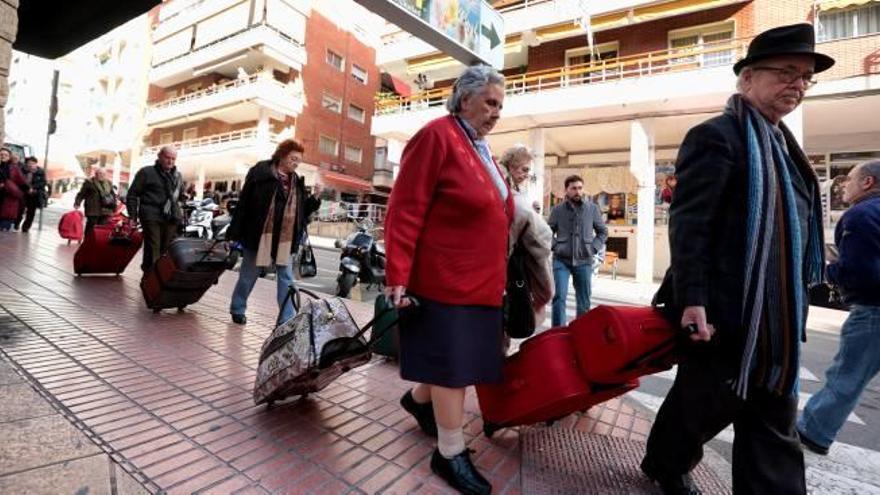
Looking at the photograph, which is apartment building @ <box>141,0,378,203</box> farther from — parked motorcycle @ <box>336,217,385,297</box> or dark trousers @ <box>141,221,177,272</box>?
dark trousers @ <box>141,221,177,272</box>

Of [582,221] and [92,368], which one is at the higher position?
[582,221]

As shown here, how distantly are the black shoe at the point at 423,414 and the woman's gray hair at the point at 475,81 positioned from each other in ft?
5.26

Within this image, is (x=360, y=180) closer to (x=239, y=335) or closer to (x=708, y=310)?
(x=239, y=335)

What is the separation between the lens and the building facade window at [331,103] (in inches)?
1195

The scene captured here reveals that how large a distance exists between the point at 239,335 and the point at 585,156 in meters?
16.5

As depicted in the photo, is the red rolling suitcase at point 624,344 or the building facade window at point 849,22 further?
the building facade window at point 849,22

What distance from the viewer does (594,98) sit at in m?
14.5

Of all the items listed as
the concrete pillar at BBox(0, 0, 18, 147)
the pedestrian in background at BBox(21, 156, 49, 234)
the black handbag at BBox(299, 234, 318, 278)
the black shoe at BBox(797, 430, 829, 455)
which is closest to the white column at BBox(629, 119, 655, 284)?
the black handbag at BBox(299, 234, 318, 278)

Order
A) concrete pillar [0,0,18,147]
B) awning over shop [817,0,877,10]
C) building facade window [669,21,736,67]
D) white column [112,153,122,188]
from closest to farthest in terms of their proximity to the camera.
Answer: concrete pillar [0,0,18,147] → awning over shop [817,0,877,10] → building facade window [669,21,736,67] → white column [112,153,122,188]

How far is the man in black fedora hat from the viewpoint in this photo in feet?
5.68

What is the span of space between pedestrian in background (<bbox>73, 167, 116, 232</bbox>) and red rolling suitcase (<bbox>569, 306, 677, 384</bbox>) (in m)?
9.08

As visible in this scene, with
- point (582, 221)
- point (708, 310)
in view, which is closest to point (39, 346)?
point (708, 310)

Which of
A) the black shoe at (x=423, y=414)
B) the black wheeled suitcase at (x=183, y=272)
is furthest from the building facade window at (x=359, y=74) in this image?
the black shoe at (x=423, y=414)

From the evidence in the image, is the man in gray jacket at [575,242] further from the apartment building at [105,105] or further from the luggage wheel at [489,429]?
the apartment building at [105,105]
